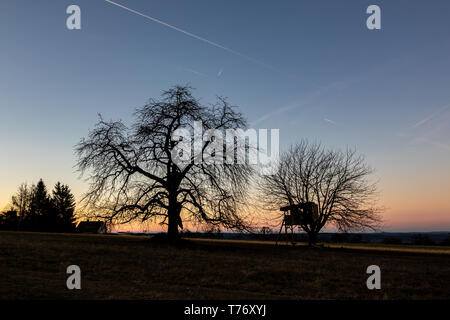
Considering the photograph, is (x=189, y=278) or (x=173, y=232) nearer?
(x=189, y=278)

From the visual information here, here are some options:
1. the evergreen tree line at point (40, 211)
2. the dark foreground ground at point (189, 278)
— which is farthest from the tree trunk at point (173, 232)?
the evergreen tree line at point (40, 211)

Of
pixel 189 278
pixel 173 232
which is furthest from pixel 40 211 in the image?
pixel 189 278

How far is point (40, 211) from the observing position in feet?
251

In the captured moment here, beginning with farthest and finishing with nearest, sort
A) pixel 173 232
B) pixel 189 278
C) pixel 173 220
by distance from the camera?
pixel 173 232 → pixel 173 220 → pixel 189 278

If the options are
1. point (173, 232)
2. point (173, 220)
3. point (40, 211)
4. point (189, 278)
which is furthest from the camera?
point (40, 211)

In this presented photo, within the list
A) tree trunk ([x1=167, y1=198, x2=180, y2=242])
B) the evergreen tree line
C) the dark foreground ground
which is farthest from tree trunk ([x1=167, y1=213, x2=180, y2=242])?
the evergreen tree line

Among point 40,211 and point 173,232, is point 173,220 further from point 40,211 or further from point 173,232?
point 40,211

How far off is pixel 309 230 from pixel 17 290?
95.0 ft

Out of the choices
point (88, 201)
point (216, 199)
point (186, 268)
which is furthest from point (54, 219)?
point (186, 268)

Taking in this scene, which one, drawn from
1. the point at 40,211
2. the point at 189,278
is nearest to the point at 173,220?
the point at 189,278

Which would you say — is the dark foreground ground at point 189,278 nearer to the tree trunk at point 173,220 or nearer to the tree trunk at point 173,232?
the tree trunk at point 173,220

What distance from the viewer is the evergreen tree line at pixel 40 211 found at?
6994 centimetres

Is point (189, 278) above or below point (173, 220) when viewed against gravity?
below
